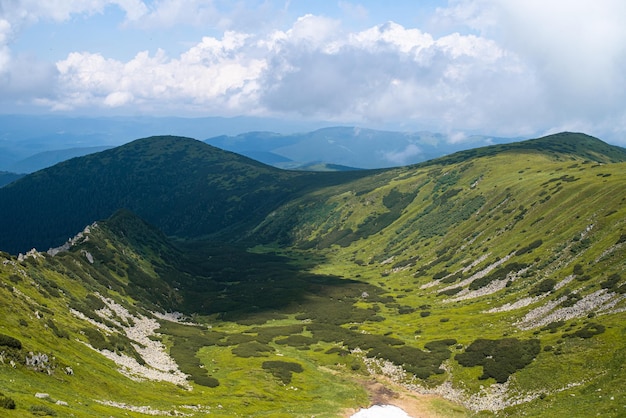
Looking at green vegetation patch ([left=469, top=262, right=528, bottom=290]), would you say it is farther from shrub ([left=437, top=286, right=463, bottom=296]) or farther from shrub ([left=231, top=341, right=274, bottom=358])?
shrub ([left=231, top=341, right=274, bottom=358])

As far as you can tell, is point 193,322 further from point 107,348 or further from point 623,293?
point 623,293

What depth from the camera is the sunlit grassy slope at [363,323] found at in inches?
2095

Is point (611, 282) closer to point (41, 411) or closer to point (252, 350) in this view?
point (252, 350)

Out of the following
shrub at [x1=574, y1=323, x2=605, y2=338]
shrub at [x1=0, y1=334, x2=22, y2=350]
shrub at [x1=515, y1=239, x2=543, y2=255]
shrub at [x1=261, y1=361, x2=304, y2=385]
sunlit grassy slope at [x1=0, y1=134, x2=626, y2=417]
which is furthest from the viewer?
shrub at [x1=515, y1=239, x2=543, y2=255]

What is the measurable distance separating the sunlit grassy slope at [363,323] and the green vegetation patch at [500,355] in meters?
0.28

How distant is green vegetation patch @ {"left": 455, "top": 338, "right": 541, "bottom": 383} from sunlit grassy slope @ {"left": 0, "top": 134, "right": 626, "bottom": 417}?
0.28 meters

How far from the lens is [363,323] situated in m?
112

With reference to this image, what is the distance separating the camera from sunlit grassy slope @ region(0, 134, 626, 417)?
175 ft

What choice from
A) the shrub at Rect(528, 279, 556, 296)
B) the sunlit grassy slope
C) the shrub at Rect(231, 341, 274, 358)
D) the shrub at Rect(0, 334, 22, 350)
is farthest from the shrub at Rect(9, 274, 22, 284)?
the shrub at Rect(528, 279, 556, 296)

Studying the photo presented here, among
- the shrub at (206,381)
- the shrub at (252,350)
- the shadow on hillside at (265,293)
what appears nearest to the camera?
the shrub at (206,381)

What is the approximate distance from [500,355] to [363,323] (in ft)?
151

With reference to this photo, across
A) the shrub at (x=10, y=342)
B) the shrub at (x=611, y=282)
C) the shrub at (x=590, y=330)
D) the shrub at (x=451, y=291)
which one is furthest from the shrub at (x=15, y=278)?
the shrub at (x=451, y=291)

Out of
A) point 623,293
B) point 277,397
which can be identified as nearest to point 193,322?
point 277,397

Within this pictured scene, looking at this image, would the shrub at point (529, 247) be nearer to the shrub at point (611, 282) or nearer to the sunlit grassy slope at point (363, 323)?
the sunlit grassy slope at point (363, 323)
